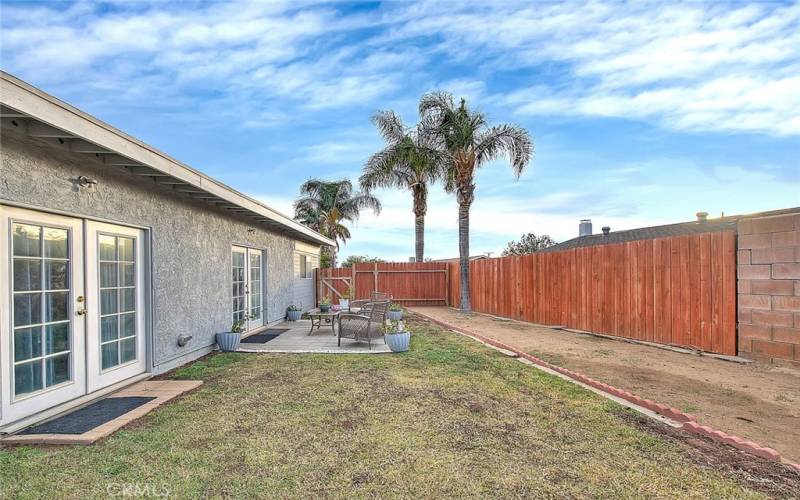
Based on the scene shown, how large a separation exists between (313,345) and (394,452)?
5.28 meters

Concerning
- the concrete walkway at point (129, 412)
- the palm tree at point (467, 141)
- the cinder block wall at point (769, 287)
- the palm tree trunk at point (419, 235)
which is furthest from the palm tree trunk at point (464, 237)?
the concrete walkway at point (129, 412)

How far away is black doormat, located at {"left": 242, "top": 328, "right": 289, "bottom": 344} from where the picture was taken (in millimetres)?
8789

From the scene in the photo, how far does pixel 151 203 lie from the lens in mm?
5871

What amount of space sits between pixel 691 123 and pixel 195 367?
13.0 meters

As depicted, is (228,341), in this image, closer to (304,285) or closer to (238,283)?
(238,283)

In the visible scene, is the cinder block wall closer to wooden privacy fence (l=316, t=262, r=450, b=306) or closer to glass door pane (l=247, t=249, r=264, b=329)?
glass door pane (l=247, t=249, r=264, b=329)

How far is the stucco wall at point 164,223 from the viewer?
12.8 ft

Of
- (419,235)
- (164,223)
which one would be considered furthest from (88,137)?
(419,235)

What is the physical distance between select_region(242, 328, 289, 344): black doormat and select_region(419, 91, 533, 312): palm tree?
8173 mm

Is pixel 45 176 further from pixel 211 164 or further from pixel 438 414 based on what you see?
pixel 211 164

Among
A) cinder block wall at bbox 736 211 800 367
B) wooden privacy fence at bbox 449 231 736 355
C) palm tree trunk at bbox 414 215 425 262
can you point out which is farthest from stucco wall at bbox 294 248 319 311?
cinder block wall at bbox 736 211 800 367

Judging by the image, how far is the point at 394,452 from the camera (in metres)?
3.29

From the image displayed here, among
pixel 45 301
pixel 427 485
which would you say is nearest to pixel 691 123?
pixel 427 485

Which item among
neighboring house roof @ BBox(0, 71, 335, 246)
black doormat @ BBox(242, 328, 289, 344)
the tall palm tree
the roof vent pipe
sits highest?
the tall palm tree
